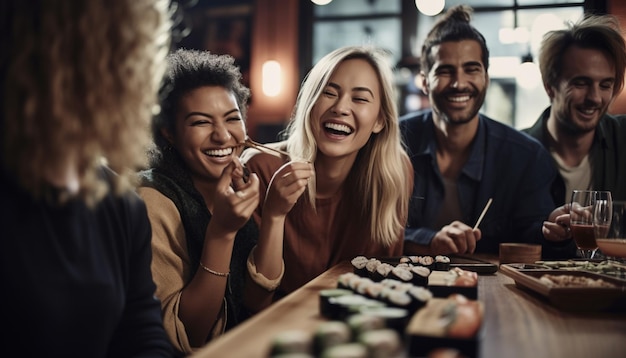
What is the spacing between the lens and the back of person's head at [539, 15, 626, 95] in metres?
2.96

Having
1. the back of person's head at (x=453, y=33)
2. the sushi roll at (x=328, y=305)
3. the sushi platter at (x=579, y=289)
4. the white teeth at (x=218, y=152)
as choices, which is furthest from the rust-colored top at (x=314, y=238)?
the back of person's head at (x=453, y=33)

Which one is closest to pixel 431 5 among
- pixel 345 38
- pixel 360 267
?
pixel 345 38

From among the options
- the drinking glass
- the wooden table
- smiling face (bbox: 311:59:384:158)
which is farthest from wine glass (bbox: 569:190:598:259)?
smiling face (bbox: 311:59:384:158)

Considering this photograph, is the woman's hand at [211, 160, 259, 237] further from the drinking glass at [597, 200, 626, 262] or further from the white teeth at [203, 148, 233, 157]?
the drinking glass at [597, 200, 626, 262]

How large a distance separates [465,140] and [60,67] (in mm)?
2384

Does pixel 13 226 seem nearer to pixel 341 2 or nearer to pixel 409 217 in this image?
pixel 409 217

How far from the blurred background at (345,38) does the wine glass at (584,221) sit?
402 cm

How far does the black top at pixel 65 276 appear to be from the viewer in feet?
3.41

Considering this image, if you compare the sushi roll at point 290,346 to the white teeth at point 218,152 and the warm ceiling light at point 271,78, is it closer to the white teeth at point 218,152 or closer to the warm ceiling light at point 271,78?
the white teeth at point 218,152

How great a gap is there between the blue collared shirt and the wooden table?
135cm

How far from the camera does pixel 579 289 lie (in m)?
1.34

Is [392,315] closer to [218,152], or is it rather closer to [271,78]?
[218,152]

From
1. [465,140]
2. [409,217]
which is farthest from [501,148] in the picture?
[409,217]

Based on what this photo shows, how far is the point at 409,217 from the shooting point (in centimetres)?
287
